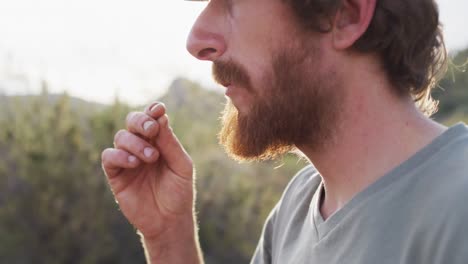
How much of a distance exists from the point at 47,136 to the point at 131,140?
469 centimetres

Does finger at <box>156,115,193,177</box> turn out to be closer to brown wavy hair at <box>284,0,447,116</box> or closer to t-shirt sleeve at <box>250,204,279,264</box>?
t-shirt sleeve at <box>250,204,279,264</box>

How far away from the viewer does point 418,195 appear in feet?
5.65

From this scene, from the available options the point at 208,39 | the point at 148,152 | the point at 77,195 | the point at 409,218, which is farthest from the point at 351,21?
the point at 77,195

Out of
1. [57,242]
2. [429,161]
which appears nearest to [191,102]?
[57,242]

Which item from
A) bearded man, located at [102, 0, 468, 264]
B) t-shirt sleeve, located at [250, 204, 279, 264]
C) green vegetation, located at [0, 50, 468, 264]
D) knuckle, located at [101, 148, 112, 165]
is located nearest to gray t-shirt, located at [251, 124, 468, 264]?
bearded man, located at [102, 0, 468, 264]

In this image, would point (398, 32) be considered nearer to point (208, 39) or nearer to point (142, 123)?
point (208, 39)

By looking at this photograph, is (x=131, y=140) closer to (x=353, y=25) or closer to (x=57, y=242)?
(x=353, y=25)

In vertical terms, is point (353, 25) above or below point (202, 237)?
above

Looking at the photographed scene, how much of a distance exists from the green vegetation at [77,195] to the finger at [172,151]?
3674 millimetres

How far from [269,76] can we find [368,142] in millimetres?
343

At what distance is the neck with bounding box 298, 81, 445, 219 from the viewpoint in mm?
1857

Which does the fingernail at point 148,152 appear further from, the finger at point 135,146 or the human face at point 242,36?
the human face at point 242,36

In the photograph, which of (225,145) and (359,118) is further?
(225,145)

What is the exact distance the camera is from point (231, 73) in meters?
2.08
